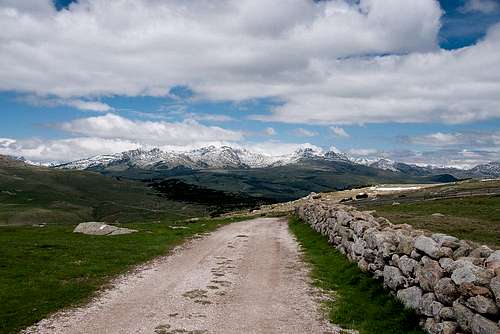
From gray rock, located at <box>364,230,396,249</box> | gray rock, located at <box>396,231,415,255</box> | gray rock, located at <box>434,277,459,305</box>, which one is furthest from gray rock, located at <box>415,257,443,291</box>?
gray rock, located at <box>364,230,396,249</box>

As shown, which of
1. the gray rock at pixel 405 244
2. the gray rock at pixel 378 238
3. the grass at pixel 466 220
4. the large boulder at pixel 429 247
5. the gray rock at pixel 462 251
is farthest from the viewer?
the grass at pixel 466 220

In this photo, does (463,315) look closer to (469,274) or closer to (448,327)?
(448,327)

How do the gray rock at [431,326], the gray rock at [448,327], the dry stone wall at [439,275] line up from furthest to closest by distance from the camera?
the gray rock at [431,326] → the gray rock at [448,327] → the dry stone wall at [439,275]

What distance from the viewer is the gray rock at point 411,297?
668 inches

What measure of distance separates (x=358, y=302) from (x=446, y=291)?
6.43 m

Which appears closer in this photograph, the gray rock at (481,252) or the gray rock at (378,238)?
the gray rock at (481,252)

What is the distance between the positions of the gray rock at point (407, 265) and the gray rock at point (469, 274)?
3435 millimetres

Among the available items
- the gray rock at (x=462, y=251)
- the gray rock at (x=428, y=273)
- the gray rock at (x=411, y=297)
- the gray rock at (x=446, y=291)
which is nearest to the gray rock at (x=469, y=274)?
the gray rock at (x=446, y=291)

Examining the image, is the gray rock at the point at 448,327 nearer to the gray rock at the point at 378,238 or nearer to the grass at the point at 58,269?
the gray rock at the point at 378,238

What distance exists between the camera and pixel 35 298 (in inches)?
794

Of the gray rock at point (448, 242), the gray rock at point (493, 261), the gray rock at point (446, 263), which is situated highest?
the gray rock at point (448, 242)

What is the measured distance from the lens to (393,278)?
1994 centimetres

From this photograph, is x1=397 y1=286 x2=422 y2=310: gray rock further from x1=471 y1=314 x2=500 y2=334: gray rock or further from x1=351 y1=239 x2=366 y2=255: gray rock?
x1=351 y1=239 x2=366 y2=255: gray rock

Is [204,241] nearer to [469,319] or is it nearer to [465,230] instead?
[465,230]
